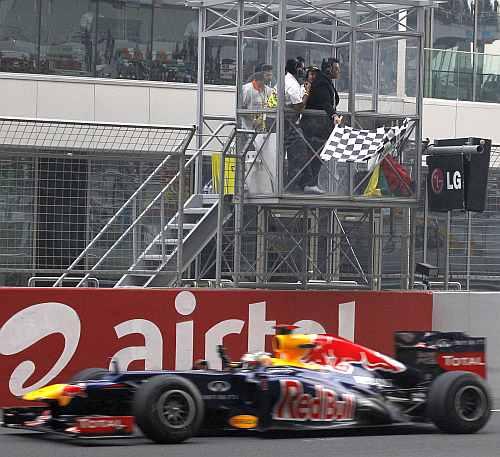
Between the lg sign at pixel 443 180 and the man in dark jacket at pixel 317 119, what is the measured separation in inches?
61.0

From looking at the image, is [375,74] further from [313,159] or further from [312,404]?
[312,404]

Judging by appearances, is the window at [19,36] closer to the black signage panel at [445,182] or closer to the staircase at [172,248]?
the staircase at [172,248]

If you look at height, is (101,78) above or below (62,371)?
above

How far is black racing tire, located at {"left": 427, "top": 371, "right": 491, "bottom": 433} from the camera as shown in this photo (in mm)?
11547

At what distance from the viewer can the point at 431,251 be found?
56.0 ft

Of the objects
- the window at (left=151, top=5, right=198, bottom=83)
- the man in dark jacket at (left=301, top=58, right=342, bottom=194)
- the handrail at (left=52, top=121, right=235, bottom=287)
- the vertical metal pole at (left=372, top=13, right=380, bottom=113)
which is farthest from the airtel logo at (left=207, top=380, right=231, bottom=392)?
the window at (left=151, top=5, right=198, bottom=83)

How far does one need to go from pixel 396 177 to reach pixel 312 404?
541cm

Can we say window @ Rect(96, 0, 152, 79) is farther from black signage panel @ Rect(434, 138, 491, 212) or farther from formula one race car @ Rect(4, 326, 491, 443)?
formula one race car @ Rect(4, 326, 491, 443)

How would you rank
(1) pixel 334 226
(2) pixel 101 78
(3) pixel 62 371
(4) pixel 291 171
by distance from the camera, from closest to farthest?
(3) pixel 62 371, (4) pixel 291 171, (1) pixel 334 226, (2) pixel 101 78

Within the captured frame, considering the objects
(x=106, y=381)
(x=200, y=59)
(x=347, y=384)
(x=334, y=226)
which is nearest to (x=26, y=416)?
(x=106, y=381)

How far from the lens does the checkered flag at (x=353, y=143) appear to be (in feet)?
50.4

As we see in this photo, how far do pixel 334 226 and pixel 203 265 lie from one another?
1741mm

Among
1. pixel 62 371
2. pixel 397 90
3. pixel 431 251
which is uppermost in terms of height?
pixel 397 90

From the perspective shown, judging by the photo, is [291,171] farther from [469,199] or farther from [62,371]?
[62,371]
